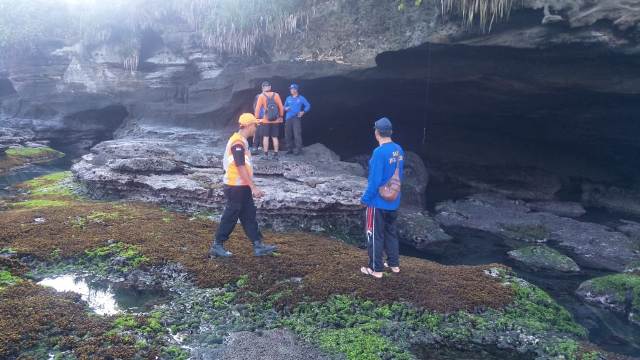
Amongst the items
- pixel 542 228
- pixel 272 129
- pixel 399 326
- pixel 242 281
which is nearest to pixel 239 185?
pixel 242 281

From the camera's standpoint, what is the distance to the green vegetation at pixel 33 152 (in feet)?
67.6

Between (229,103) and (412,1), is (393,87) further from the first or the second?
(229,103)

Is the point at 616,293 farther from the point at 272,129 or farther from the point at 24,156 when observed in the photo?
the point at 24,156

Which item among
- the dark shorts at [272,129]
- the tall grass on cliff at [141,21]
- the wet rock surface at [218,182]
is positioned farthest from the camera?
the tall grass on cliff at [141,21]

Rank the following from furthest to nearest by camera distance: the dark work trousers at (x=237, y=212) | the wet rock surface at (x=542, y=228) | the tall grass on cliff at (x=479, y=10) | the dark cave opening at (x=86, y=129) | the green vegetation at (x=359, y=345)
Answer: the dark cave opening at (x=86, y=129) < the wet rock surface at (x=542, y=228) < the tall grass on cliff at (x=479, y=10) < the dark work trousers at (x=237, y=212) < the green vegetation at (x=359, y=345)

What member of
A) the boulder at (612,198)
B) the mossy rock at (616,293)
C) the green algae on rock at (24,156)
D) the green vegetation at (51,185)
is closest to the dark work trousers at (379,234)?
the mossy rock at (616,293)

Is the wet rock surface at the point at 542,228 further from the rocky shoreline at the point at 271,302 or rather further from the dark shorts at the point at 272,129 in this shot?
the dark shorts at the point at 272,129

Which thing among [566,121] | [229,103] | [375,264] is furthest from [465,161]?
[375,264]

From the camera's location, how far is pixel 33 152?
2141cm

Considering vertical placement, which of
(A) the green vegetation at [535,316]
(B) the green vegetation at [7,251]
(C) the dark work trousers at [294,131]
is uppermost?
(C) the dark work trousers at [294,131]

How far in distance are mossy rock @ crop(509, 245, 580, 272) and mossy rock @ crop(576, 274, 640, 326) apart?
1.39 m

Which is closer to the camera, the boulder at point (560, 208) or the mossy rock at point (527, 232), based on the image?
the mossy rock at point (527, 232)

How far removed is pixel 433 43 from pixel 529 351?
9.32 meters

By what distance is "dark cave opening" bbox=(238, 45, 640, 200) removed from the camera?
13.7 meters
